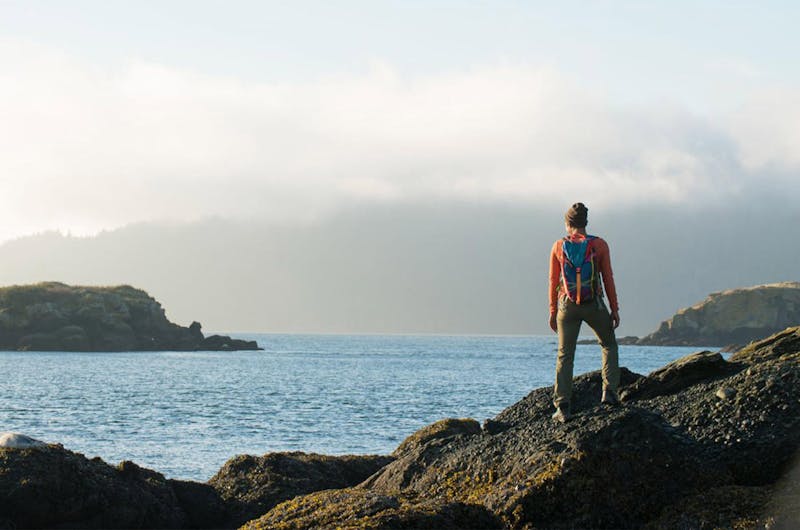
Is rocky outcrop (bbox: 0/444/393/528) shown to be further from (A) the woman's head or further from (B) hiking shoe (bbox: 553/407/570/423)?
(A) the woman's head

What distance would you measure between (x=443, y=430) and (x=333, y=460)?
2438 mm

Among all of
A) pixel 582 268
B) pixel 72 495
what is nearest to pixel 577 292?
pixel 582 268

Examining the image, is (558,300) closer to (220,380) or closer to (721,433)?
(721,433)

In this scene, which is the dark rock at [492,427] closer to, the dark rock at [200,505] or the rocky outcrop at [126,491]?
the rocky outcrop at [126,491]

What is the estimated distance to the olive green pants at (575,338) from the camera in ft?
37.1

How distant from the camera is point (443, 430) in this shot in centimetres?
1827

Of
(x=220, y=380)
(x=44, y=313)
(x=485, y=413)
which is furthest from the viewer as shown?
(x=44, y=313)

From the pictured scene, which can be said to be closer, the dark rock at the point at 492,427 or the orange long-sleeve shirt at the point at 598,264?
the orange long-sleeve shirt at the point at 598,264

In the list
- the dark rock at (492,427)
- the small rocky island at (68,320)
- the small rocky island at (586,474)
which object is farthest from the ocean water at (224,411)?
the small rocky island at (68,320)

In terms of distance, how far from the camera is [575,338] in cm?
1144

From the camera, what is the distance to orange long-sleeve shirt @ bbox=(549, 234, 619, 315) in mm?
11250

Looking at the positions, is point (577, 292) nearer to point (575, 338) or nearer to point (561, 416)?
point (575, 338)

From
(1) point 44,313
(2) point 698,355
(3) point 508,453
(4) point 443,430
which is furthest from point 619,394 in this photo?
(1) point 44,313

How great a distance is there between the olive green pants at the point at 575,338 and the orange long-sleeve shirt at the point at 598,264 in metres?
0.17
